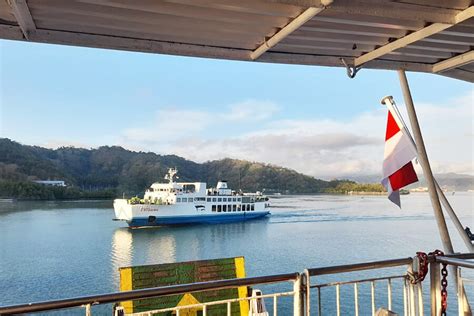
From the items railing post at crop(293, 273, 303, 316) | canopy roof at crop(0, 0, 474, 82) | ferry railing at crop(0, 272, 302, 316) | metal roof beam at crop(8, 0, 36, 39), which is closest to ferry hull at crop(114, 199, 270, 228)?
canopy roof at crop(0, 0, 474, 82)

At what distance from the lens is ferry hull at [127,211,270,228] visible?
30.8 metres

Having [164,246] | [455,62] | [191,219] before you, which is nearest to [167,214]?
[191,219]

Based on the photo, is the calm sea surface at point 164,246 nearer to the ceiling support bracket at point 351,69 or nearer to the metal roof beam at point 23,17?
the ceiling support bracket at point 351,69

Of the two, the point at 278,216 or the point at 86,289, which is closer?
the point at 86,289

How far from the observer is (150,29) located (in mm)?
2012

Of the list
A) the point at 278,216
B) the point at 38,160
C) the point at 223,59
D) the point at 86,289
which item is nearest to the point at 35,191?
the point at 38,160

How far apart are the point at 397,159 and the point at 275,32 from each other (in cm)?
167

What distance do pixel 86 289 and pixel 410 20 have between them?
15.7 meters

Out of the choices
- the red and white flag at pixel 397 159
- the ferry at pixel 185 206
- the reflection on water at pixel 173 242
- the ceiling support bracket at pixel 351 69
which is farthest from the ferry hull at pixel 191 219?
the ceiling support bracket at pixel 351 69

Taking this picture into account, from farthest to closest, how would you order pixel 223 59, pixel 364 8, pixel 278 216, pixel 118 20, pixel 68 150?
pixel 68 150 → pixel 278 216 → pixel 223 59 → pixel 118 20 → pixel 364 8

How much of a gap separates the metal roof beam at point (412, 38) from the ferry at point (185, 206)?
2949 cm

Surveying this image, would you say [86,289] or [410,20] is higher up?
[410,20]

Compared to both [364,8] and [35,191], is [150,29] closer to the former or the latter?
[364,8]

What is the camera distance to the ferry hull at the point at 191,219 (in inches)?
1213
